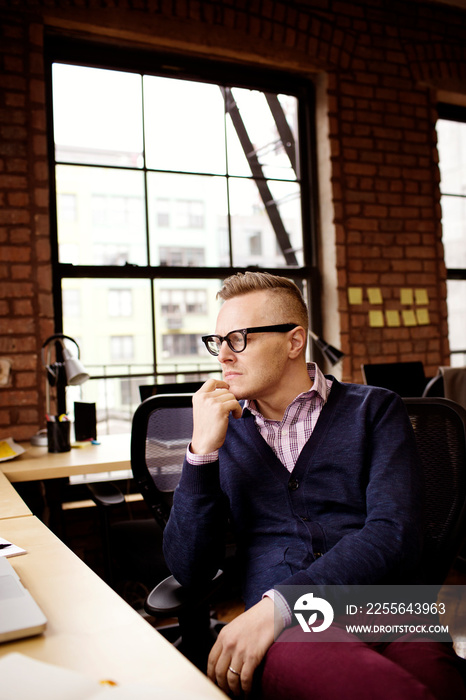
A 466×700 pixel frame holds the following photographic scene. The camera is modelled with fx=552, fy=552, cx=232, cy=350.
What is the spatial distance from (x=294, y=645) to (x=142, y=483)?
72cm

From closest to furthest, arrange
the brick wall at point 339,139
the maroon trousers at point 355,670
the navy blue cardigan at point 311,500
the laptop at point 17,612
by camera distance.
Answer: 1. the laptop at point 17,612
2. the maroon trousers at point 355,670
3. the navy blue cardigan at point 311,500
4. the brick wall at point 339,139


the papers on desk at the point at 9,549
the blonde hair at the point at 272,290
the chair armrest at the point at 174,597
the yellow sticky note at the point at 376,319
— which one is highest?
the yellow sticky note at the point at 376,319

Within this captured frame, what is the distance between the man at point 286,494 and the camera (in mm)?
986

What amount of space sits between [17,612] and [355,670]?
520mm

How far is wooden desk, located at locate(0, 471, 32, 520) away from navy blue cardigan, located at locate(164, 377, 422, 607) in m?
0.42

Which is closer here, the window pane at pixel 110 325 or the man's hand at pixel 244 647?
the man's hand at pixel 244 647

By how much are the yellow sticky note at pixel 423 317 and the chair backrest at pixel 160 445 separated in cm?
244

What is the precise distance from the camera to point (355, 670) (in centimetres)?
86

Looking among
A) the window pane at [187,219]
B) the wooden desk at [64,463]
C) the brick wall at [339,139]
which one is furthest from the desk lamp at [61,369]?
the window pane at [187,219]

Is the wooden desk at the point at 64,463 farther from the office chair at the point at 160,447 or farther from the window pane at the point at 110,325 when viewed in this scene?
the window pane at the point at 110,325

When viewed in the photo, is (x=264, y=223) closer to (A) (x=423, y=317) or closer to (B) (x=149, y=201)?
(B) (x=149, y=201)

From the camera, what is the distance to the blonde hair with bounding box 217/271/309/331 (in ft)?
4.56

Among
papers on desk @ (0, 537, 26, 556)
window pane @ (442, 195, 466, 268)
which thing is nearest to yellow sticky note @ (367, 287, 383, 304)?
window pane @ (442, 195, 466, 268)

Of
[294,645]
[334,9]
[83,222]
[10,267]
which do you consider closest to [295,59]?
[334,9]
